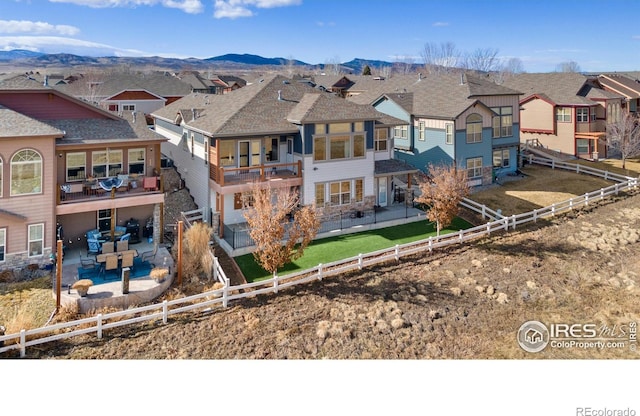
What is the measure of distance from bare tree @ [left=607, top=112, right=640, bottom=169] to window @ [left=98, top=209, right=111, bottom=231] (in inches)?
1273

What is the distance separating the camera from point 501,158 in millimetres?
29875

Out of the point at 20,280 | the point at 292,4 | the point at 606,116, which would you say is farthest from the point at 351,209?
the point at 606,116

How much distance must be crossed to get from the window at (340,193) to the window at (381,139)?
13.9 feet

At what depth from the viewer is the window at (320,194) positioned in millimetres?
20656

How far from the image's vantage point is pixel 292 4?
17.4 m

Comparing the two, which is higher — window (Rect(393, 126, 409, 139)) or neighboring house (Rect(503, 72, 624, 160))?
neighboring house (Rect(503, 72, 624, 160))

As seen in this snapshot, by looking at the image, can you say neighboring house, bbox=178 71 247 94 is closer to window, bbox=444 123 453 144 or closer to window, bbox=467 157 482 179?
window, bbox=444 123 453 144

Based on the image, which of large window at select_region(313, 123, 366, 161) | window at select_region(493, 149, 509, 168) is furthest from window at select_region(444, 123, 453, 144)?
large window at select_region(313, 123, 366, 161)

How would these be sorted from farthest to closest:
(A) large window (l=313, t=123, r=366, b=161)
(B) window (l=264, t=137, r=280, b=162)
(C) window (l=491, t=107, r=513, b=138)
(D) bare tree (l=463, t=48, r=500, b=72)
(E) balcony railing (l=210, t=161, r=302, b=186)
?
1. (D) bare tree (l=463, t=48, r=500, b=72)
2. (C) window (l=491, t=107, r=513, b=138)
3. (B) window (l=264, t=137, r=280, b=162)
4. (A) large window (l=313, t=123, r=366, b=161)
5. (E) balcony railing (l=210, t=161, r=302, b=186)

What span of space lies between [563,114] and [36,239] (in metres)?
35.5

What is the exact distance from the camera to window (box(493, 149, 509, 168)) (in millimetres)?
29533

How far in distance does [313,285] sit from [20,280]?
9431mm

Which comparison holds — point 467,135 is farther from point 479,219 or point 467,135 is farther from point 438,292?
point 438,292
